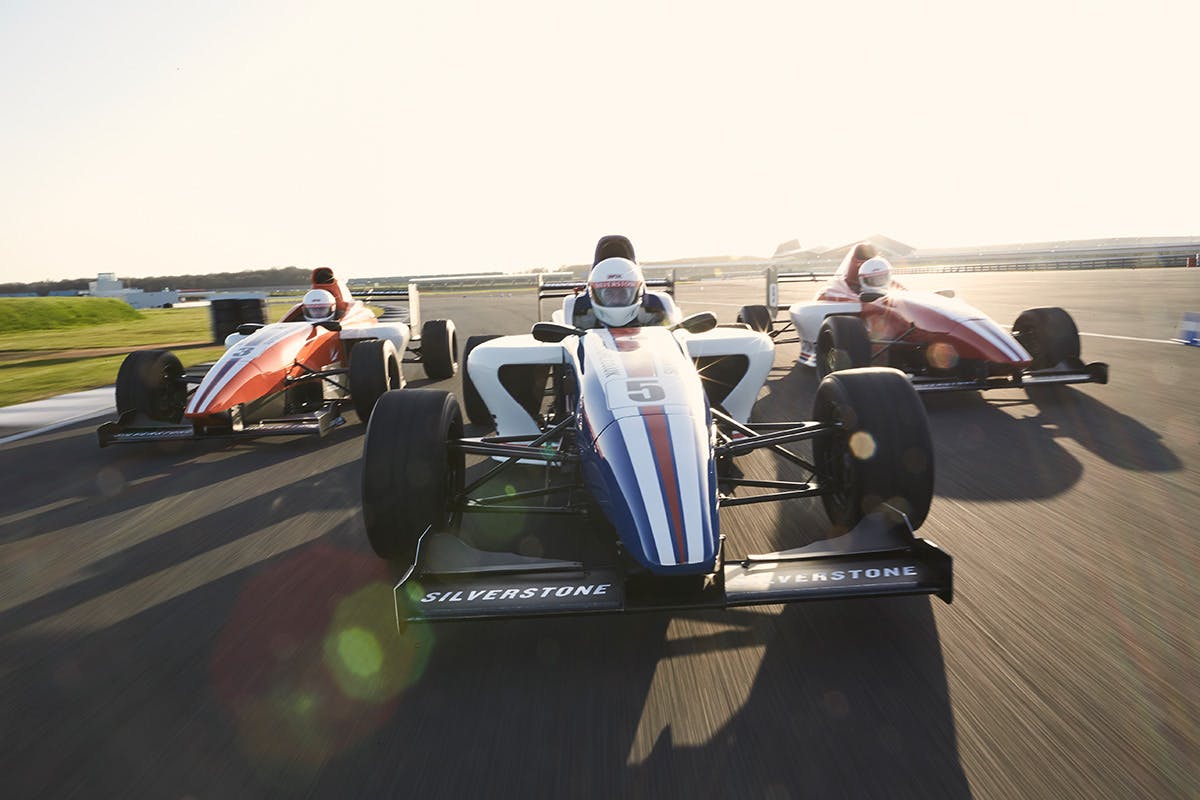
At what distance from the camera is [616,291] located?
5340 millimetres

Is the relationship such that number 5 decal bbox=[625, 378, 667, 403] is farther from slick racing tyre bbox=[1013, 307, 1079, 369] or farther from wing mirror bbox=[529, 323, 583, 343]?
slick racing tyre bbox=[1013, 307, 1079, 369]

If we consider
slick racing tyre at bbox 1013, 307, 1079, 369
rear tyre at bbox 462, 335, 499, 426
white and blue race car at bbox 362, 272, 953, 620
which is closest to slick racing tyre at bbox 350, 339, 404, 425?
rear tyre at bbox 462, 335, 499, 426

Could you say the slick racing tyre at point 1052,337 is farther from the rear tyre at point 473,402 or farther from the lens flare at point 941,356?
the rear tyre at point 473,402

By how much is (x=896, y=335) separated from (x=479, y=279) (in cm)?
7845

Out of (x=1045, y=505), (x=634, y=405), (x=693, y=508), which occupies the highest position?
(x=634, y=405)

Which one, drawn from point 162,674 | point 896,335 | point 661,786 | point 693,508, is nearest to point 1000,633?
point 693,508

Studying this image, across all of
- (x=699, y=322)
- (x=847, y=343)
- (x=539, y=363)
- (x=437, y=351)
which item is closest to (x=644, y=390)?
(x=699, y=322)

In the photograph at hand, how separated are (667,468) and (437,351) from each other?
7990 mm

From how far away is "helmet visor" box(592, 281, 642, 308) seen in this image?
5.34 metres

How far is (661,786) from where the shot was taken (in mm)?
2086

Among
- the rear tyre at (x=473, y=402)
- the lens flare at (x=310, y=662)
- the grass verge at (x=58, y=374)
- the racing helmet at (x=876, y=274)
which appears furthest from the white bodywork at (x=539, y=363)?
the grass verge at (x=58, y=374)

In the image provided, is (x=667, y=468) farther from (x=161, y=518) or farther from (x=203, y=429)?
(x=203, y=429)

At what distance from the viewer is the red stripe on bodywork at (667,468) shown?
2.78 m

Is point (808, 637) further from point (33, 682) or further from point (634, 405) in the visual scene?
point (33, 682)
